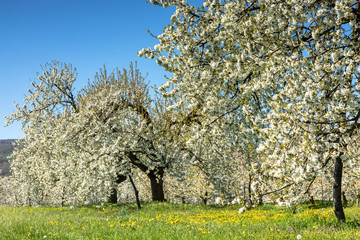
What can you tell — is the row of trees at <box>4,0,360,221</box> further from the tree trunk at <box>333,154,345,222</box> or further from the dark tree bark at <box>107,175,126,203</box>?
the dark tree bark at <box>107,175,126,203</box>

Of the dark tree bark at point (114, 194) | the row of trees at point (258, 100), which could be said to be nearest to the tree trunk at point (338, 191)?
the row of trees at point (258, 100)

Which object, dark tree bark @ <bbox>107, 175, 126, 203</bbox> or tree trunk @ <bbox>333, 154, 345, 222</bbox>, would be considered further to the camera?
dark tree bark @ <bbox>107, 175, 126, 203</bbox>

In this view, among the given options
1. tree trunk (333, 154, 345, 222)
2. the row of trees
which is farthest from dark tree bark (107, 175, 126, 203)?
tree trunk (333, 154, 345, 222)

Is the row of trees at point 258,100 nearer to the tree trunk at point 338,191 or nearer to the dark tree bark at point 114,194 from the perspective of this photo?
the tree trunk at point 338,191

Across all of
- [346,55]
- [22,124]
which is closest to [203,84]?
[346,55]

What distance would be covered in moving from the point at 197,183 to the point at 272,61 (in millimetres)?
33233

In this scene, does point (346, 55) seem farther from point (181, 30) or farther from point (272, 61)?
point (181, 30)

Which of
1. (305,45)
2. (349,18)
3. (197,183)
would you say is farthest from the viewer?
(197,183)

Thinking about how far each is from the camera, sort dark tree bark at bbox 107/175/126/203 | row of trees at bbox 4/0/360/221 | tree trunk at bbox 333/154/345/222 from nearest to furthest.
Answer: row of trees at bbox 4/0/360/221 → tree trunk at bbox 333/154/345/222 → dark tree bark at bbox 107/175/126/203

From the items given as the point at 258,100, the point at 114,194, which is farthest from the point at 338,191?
the point at 114,194

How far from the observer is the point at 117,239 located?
684 centimetres

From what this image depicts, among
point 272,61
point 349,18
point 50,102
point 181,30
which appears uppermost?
point 50,102

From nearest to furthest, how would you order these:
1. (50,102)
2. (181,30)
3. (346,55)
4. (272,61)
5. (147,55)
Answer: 1. (346,55)
2. (272,61)
3. (181,30)
4. (147,55)
5. (50,102)

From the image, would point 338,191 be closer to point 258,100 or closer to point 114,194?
point 258,100
